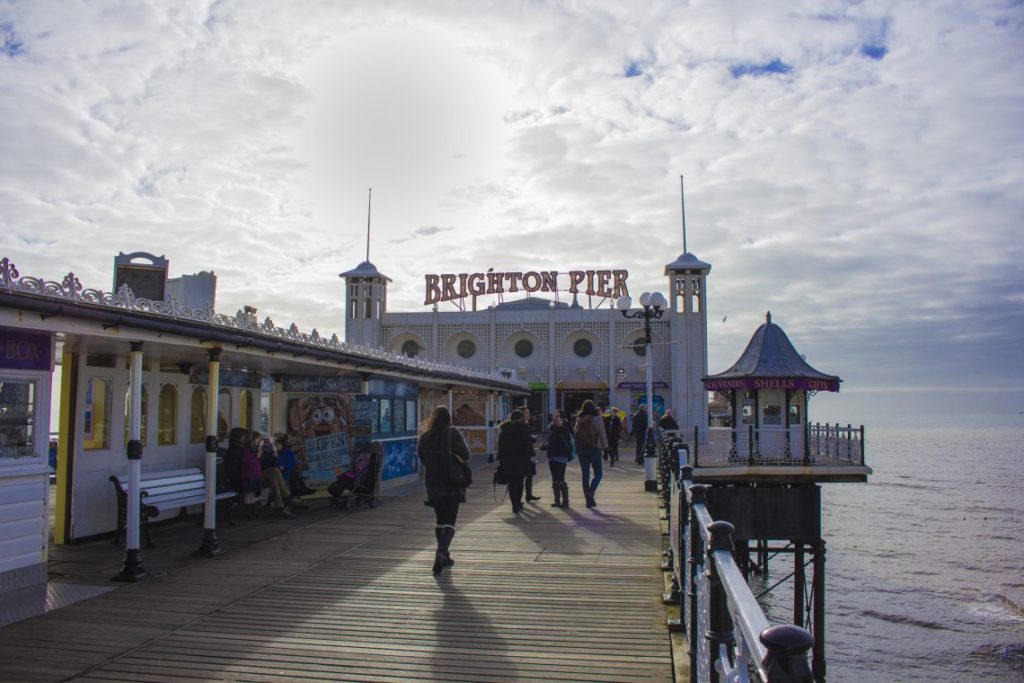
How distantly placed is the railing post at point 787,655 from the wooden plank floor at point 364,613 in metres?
3.38

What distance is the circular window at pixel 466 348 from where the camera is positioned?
45528 mm

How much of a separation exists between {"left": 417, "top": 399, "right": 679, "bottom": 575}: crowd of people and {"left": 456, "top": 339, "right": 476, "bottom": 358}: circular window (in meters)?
31.9

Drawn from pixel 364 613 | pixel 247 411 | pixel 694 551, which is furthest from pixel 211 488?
pixel 694 551

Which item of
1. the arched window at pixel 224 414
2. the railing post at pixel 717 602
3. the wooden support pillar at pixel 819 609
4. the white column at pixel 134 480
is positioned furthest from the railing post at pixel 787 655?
the wooden support pillar at pixel 819 609

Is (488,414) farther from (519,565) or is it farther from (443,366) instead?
(519,565)

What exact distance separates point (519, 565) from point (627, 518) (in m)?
3.69

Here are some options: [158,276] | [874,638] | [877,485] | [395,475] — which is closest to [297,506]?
[395,475]

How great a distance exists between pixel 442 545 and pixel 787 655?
6519mm

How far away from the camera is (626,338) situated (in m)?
43.3

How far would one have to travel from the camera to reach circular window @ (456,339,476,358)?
4553 centimetres

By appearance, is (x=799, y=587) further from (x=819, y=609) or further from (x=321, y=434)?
(x=321, y=434)

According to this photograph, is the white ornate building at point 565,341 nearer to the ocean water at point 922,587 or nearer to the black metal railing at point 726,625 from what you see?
the ocean water at point 922,587

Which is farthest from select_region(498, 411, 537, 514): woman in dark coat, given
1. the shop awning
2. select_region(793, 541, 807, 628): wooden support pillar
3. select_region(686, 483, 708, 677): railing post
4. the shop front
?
the shop awning

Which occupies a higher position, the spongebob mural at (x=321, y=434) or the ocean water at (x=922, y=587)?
the spongebob mural at (x=321, y=434)
